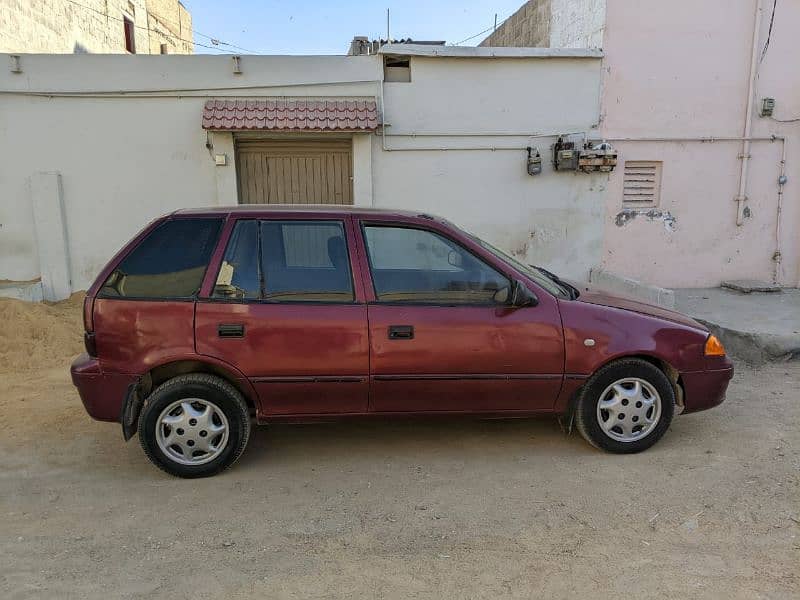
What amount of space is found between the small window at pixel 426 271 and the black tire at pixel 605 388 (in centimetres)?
85

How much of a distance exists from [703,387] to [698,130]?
6.21 metres

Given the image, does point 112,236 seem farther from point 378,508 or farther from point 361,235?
point 378,508

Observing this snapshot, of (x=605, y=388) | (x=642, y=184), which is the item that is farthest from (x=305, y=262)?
(x=642, y=184)

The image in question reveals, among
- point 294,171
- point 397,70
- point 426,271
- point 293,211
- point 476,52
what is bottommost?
point 426,271

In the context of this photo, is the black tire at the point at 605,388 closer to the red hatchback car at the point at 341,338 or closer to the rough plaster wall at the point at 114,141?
the red hatchback car at the point at 341,338

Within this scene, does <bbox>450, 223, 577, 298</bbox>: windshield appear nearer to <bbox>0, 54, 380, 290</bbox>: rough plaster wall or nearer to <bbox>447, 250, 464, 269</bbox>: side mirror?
<bbox>447, 250, 464, 269</bbox>: side mirror

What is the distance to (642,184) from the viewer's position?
28.6ft

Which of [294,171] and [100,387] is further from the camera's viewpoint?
[294,171]

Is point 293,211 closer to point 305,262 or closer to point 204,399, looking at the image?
point 305,262

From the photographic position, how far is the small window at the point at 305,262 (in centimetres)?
357

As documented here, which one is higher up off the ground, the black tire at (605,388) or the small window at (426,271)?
the small window at (426,271)

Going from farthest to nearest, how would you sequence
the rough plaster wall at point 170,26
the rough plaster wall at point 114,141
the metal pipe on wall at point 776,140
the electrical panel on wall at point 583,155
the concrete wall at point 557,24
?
the rough plaster wall at point 170,26 → the metal pipe on wall at point 776,140 → the concrete wall at point 557,24 → the electrical panel on wall at point 583,155 → the rough plaster wall at point 114,141

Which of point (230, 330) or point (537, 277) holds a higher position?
point (537, 277)

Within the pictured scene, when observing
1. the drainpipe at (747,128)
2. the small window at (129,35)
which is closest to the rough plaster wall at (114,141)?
the drainpipe at (747,128)
